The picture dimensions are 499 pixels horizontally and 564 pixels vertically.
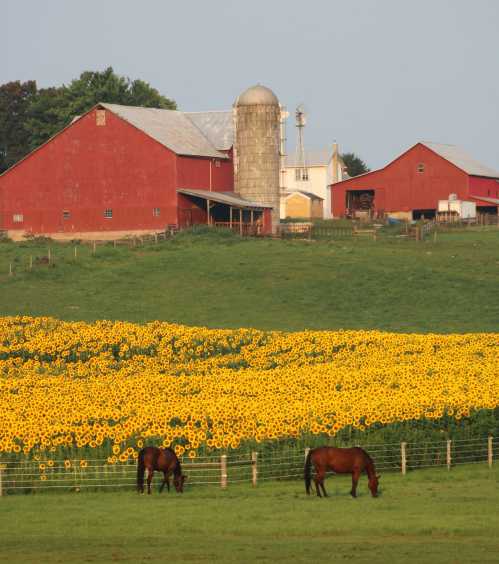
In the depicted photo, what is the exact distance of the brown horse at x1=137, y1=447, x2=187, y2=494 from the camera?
23.3 metres

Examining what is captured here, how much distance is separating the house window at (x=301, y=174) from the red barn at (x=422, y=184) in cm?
2135

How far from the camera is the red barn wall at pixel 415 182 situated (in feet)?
350

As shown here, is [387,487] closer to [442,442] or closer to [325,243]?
[442,442]

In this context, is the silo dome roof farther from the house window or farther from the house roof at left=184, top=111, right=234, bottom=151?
the house window

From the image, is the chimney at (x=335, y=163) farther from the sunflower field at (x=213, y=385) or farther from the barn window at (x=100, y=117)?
the sunflower field at (x=213, y=385)

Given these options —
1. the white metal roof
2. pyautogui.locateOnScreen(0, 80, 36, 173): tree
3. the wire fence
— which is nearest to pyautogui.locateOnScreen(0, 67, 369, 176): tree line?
pyautogui.locateOnScreen(0, 80, 36, 173): tree

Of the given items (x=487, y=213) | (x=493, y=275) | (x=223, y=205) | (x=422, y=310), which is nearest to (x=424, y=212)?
(x=487, y=213)

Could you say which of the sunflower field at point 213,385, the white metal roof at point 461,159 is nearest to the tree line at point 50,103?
the white metal roof at point 461,159

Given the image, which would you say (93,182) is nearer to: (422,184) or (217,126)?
(217,126)

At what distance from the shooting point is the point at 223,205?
292ft

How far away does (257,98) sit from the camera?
300 ft

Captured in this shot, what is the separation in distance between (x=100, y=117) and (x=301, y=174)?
159 feet

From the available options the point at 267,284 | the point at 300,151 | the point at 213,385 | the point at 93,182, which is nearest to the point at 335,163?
the point at 300,151

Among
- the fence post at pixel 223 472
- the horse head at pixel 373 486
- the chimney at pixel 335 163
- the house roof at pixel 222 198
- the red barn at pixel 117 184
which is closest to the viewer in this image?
the horse head at pixel 373 486
